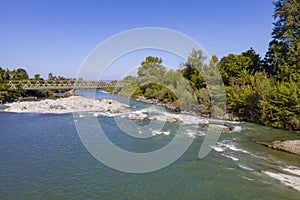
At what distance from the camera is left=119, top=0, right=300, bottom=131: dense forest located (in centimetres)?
1694

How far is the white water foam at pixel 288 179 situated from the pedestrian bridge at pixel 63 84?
33804 millimetres

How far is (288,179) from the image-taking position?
8570 millimetres

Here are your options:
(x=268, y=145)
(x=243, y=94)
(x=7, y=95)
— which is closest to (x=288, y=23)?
(x=243, y=94)

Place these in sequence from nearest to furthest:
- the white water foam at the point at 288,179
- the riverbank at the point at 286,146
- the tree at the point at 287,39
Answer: the white water foam at the point at 288,179, the riverbank at the point at 286,146, the tree at the point at 287,39

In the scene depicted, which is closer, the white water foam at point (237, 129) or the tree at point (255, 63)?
the white water foam at point (237, 129)

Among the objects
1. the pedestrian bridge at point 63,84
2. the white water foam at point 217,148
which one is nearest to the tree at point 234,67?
the white water foam at point 217,148

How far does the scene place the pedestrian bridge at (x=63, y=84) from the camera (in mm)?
34719

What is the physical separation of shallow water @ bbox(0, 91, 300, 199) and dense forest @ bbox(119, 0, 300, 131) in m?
4.29

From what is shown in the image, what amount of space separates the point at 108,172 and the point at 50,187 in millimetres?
2298

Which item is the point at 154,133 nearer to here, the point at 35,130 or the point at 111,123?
the point at 111,123

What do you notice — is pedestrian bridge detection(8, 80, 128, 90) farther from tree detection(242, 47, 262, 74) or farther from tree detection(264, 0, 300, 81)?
tree detection(264, 0, 300, 81)

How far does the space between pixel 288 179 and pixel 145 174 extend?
5.77 metres

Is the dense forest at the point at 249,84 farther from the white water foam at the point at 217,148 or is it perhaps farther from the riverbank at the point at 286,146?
the white water foam at the point at 217,148

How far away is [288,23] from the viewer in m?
19.3
